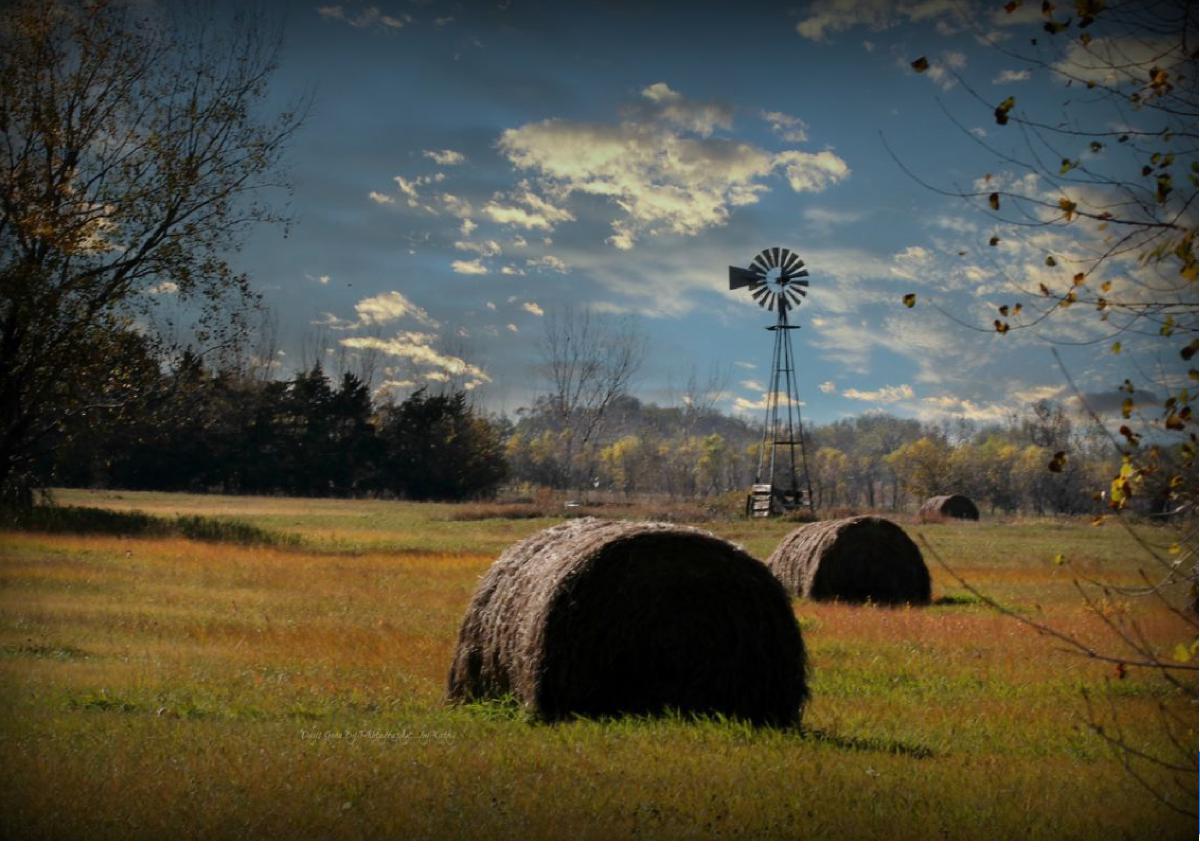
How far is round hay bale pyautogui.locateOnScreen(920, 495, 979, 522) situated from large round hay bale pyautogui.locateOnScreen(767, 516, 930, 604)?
23.6 m

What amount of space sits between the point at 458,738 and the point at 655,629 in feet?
5.00

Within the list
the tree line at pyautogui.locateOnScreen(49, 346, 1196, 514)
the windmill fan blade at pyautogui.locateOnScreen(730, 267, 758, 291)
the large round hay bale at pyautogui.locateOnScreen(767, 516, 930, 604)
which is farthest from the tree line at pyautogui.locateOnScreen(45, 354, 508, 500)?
the windmill fan blade at pyautogui.locateOnScreen(730, 267, 758, 291)

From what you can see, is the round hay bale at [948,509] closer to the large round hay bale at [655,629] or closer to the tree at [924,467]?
the tree at [924,467]

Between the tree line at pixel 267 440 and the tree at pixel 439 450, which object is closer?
the tree line at pixel 267 440

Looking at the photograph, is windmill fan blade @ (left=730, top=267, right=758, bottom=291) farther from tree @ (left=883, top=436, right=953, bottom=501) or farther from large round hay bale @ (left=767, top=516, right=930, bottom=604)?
large round hay bale @ (left=767, top=516, right=930, bottom=604)

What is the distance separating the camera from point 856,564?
1513cm

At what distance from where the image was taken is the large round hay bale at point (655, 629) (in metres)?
6.91

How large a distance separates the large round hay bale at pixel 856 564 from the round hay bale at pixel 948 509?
23.6 meters

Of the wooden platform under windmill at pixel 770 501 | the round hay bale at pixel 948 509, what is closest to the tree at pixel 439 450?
the wooden platform under windmill at pixel 770 501

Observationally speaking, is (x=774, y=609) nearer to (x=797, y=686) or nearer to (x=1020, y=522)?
(x=797, y=686)

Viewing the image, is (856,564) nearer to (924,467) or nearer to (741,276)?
(741,276)

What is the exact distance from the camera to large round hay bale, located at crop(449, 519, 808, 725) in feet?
22.7

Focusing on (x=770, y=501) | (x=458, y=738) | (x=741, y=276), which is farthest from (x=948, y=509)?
(x=458, y=738)

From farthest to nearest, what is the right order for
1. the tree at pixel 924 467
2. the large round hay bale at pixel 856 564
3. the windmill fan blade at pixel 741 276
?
1. the tree at pixel 924 467
2. the windmill fan blade at pixel 741 276
3. the large round hay bale at pixel 856 564
